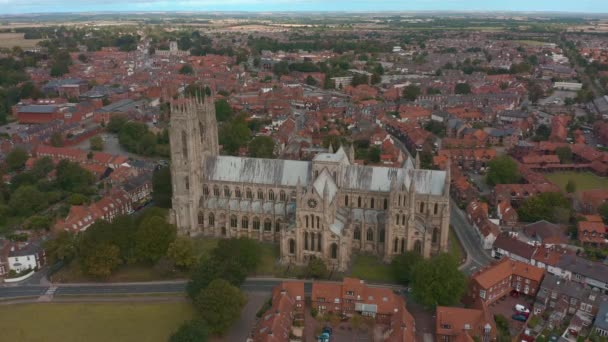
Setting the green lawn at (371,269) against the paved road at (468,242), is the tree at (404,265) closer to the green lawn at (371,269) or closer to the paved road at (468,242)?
the green lawn at (371,269)

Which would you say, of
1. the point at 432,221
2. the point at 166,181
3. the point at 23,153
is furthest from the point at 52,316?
the point at 23,153

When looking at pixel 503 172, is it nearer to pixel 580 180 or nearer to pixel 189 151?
pixel 580 180

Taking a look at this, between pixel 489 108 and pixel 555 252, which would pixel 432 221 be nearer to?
pixel 555 252

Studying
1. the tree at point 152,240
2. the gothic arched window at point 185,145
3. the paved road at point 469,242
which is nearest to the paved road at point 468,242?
the paved road at point 469,242

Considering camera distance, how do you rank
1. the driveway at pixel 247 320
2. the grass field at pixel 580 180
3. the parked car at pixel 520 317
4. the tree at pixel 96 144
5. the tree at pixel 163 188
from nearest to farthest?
1. the driveway at pixel 247 320
2. the parked car at pixel 520 317
3. the tree at pixel 163 188
4. the grass field at pixel 580 180
5. the tree at pixel 96 144

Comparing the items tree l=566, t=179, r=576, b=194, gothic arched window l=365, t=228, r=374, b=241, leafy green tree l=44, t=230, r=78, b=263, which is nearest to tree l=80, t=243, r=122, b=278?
leafy green tree l=44, t=230, r=78, b=263

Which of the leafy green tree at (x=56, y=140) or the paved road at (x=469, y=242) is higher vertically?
the leafy green tree at (x=56, y=140)
